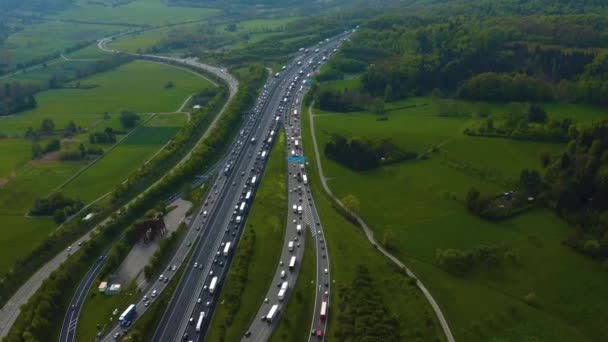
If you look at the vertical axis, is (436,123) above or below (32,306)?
above

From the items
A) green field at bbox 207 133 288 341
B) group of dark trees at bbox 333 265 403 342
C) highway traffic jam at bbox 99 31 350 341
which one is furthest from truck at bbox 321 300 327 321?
green field at bbox 207 133 288 341

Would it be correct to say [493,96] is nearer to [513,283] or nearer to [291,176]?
[291,176]

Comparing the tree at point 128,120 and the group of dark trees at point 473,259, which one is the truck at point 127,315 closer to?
the group of dark trees at point 473,259

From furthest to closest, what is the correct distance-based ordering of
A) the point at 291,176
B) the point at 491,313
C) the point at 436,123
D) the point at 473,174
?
the point at 436,123 → the point at 291,176 → the point at 473,174 → the point at 491,313

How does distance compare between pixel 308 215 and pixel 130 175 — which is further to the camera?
pixel 130 175

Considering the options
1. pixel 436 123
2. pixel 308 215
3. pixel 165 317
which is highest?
pixel 436 123

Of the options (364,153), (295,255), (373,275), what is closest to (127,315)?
(295,255)

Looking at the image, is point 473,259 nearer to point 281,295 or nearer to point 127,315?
point 281,295

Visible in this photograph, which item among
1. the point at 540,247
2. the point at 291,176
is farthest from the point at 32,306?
the point at 540,247
